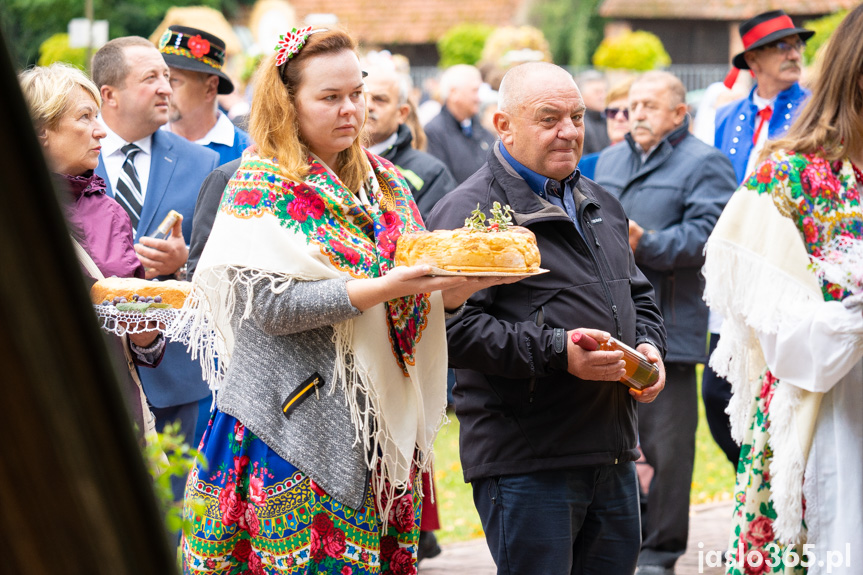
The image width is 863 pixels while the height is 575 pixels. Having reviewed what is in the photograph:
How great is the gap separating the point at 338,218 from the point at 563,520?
1.25m

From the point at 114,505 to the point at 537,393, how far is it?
263cm

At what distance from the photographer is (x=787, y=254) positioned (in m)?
3.30

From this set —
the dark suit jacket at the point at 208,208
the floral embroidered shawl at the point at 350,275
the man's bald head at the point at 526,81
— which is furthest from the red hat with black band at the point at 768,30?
the floral embroidered shawl at the point at 350,275

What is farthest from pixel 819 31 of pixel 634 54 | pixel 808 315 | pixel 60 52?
pixel 808 315

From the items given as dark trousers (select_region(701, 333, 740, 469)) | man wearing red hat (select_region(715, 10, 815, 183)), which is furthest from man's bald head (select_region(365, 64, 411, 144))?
dark trousers (select_region(701, 333, 740, 469))

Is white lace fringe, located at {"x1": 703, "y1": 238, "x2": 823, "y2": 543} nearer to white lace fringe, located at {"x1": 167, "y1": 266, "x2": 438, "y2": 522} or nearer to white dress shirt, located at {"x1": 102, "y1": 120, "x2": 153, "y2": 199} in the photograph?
white lace fringe, located at {"x1": 167, "y1": 266, "x2": 438, "y2": 522}

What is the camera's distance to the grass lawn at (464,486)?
242 inches

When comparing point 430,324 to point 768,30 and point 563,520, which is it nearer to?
point 563,520

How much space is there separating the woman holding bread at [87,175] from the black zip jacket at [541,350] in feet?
3.96

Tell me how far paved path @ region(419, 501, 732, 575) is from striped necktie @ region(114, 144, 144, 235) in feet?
8.28

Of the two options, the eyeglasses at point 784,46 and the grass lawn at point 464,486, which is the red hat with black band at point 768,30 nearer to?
the eyeglasses at point 784,46

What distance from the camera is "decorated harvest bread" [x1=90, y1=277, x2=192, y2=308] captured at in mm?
3191

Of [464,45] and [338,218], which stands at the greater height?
[464,45]

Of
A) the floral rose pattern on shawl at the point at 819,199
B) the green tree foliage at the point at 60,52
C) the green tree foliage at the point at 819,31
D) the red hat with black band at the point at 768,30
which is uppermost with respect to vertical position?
the green tree foliage at the point at 60,52
